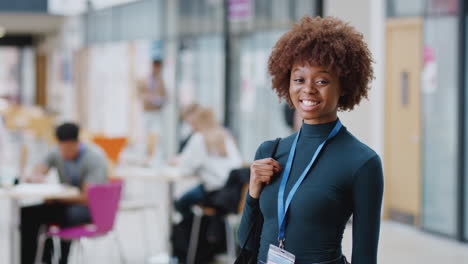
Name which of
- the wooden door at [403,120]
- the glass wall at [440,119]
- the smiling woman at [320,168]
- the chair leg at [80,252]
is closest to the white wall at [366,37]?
the smiling woman at [320,168]

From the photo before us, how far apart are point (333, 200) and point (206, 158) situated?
15.6 feet

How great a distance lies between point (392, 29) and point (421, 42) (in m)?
0.59

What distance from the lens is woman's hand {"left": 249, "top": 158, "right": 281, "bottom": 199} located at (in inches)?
82.8

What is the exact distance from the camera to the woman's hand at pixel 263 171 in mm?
2103

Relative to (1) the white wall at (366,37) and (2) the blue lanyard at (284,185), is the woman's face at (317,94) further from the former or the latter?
(1) the white wall at (366,37)

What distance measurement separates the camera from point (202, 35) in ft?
38.4

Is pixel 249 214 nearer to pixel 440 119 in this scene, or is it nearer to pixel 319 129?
pixel 319 129

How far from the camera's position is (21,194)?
5.46 m

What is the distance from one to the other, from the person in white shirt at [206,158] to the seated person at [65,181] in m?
0.84

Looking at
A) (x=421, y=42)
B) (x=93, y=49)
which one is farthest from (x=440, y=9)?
(x=93, y=49)

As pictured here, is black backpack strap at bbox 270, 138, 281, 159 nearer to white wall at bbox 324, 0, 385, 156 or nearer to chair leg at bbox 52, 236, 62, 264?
white wall at bbox 324, 0, 385, 156

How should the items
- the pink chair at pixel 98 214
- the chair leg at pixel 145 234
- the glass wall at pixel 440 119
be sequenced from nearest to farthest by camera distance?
the pink chair at pixel 98 214 < the chair leg at pixel 145 234 < the glass wall at pixel 440 119

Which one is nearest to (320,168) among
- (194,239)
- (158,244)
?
(194,239)

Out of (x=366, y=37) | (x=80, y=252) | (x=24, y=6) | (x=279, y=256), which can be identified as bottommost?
(x=80, y=252)
